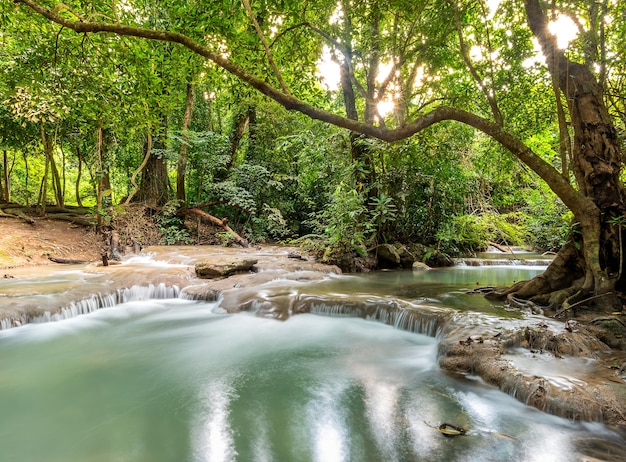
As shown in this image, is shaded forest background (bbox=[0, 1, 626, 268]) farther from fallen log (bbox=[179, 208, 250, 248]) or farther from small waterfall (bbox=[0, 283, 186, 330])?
small waterfall (bbox=[0, 283, 186, 330])

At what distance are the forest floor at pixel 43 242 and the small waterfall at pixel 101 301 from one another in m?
5.09

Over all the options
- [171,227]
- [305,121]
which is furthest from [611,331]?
[171,227]

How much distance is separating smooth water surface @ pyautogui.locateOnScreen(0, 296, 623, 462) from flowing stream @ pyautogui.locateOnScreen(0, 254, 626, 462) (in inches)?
0.6

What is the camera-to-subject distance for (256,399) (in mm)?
3906

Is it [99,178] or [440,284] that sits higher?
[99,178]

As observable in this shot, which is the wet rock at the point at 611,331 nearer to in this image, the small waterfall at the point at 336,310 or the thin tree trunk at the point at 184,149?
the small waterfall at the point at 336,310

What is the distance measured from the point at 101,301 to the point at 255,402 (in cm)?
517

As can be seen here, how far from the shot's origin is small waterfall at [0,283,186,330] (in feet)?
20.0

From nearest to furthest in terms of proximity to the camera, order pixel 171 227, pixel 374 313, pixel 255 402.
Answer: pixel 255 402 < pixel 374 313 < pixel 171 227

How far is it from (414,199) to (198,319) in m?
8.11

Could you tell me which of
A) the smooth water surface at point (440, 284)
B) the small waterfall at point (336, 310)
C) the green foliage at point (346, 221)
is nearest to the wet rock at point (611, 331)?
the smooth water surface at point (440, 284)

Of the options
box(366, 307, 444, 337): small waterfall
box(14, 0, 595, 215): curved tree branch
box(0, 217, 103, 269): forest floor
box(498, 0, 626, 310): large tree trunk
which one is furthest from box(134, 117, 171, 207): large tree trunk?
box(498, 0, 626, 310): large tree trunk

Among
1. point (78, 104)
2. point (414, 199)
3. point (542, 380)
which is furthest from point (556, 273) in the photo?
point (78, 104)

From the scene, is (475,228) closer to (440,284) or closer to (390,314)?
(440,284)
